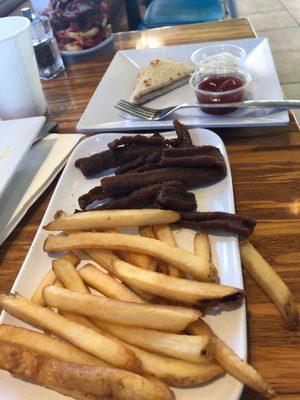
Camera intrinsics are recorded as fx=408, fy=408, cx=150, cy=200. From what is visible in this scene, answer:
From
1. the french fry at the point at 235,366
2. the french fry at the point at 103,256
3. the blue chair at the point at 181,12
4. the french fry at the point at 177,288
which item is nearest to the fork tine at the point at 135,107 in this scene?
the french fry at the point at 103,256

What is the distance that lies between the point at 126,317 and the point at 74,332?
0.34 feet

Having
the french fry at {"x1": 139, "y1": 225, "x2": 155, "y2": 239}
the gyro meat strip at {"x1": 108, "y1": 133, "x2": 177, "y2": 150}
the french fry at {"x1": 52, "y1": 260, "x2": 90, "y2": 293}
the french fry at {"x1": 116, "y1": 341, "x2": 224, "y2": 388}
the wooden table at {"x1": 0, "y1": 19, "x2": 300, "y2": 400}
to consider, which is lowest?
the wooden table at {"x1": 0, "y1": 19, "x2": 300, "y2": 400}

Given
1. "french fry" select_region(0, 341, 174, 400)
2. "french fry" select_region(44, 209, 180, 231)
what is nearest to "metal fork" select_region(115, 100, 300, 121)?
"french fry" select_region(44, 209, 180, 231)

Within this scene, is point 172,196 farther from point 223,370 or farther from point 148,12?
point 148,12

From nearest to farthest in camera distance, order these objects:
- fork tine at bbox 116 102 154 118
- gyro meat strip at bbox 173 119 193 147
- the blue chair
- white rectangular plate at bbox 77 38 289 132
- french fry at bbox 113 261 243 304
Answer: french fry at bbox 113 261 243 304 → gyro meat strip at bbox 173 119 193 147 → white rectangular plate at bbox 77 38 289 132 → fork tine at bbox 116 102 154 118 → the blue chair

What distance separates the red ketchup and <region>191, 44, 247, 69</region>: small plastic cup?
0.18 m

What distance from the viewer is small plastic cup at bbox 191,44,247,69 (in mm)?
1778

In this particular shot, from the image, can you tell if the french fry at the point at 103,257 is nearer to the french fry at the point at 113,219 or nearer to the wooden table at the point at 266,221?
the french fry at the point at 113,219

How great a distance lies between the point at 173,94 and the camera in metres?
1.74

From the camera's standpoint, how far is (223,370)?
0.72 meters

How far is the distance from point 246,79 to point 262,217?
2.30 feet

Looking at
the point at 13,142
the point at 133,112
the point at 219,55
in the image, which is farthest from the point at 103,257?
the point at 219,55

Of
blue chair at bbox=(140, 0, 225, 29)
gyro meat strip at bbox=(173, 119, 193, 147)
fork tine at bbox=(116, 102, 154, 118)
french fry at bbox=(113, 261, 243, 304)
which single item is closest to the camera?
french fry at bbox=(113, 261, 243, 304)

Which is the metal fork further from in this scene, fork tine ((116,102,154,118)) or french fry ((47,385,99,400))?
french fry ((47,385,99,400))
